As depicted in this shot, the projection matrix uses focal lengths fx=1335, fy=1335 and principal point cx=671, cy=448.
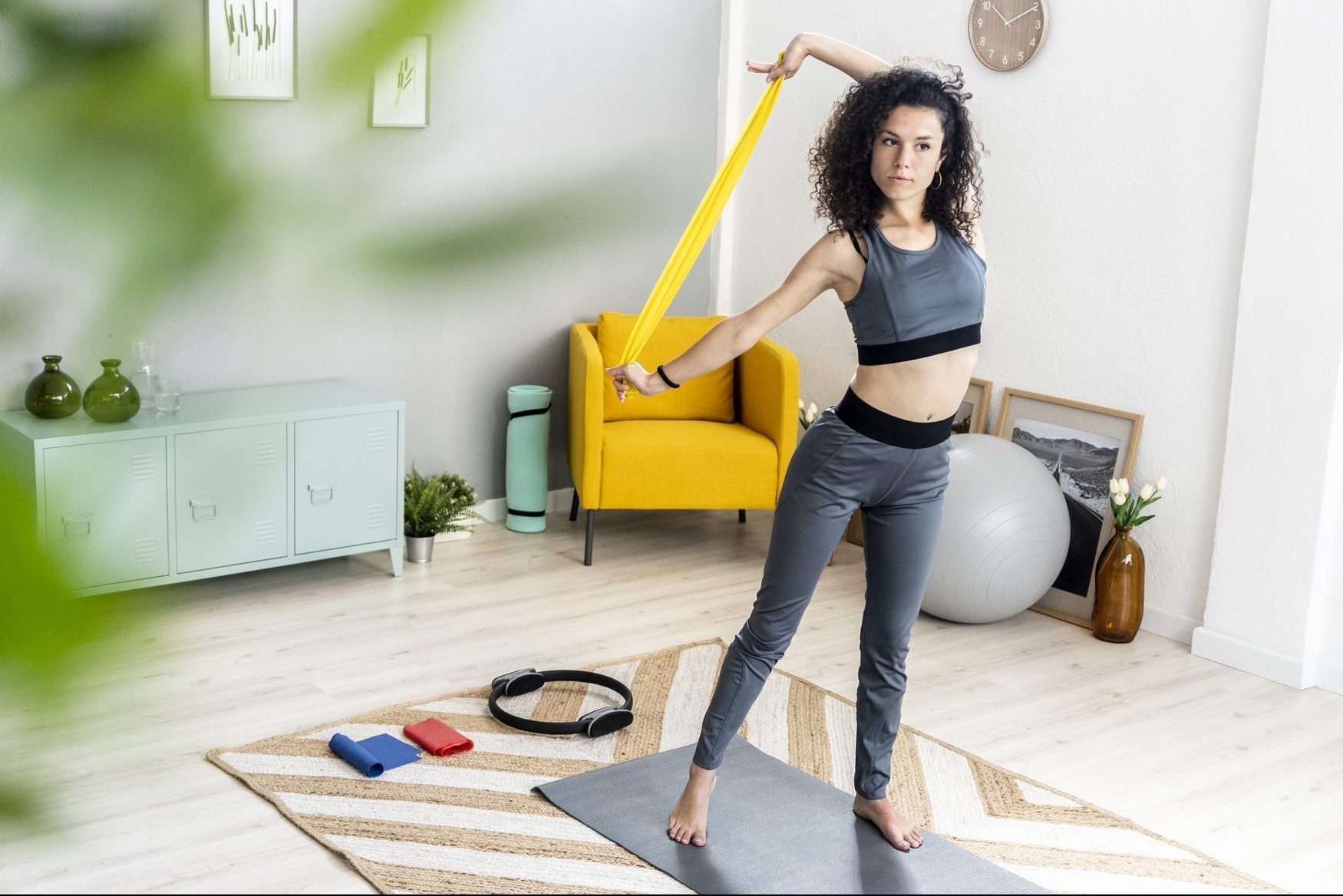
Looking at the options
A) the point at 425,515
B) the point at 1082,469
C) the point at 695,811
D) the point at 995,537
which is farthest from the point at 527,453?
the point at 695,811

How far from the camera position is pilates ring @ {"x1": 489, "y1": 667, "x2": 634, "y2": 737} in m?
2.99

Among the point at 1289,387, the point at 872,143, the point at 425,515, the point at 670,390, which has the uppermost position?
the point at 872,143

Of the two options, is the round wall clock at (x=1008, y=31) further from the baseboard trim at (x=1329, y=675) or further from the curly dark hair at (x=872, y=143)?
the baseboard trim at (x=1329, y=675)

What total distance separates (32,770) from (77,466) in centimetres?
9

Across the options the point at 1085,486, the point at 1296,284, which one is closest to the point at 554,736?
the point at 1085,486

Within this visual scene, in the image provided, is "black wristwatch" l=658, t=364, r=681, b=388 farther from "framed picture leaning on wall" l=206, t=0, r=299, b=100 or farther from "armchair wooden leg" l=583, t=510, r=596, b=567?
"framed picture leaning on wall" l=206, t=0, r=299, b=100

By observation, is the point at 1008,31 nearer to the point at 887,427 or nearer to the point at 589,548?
the point at 589,548

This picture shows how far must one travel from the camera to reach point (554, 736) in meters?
3.00

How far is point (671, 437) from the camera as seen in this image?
13.6 feet

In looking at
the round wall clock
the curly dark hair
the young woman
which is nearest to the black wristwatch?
A: the young woman

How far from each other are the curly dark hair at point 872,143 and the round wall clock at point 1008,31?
67.1 inches

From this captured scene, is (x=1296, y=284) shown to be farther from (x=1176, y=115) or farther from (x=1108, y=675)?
(x=1108, y=675)

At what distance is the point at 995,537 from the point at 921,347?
1428 millimetres

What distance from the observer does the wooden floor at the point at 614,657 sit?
252 cm
